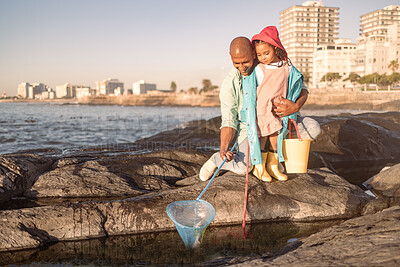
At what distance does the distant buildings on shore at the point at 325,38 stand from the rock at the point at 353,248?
343 ft

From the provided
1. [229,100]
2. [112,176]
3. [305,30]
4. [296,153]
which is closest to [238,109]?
[229,100]

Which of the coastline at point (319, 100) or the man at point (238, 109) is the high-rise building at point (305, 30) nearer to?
the coastline at point (319, 100)

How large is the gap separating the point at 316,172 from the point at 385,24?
471 feet

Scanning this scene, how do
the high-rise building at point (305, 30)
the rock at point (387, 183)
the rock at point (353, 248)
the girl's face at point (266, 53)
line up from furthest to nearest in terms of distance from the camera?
the high-rise building at point (305, 30) < the rock at point (387, 183) < the girl's face at point (266, 53) < the rock at point (353, 248)

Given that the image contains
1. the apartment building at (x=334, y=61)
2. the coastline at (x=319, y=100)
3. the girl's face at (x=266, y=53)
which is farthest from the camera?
the apartment building at (x=334, y=61)

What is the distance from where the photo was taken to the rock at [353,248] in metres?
2.26

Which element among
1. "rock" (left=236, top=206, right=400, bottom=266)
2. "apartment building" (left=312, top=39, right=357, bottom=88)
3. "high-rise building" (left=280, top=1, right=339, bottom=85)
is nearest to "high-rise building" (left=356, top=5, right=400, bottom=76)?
"apartment building" (left=312, top=39, right=357, bottom=88)

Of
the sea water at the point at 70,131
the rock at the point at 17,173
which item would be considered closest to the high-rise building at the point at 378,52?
the sea water at the point at 70,131

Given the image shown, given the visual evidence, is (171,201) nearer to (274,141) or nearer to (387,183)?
(274,141)

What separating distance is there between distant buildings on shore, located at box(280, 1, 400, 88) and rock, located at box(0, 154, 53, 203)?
104 meters

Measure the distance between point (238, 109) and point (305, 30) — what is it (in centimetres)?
13190

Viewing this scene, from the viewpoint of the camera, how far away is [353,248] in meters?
2.49

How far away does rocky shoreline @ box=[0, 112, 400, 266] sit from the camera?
2.91m

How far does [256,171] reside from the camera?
431 centimetres
